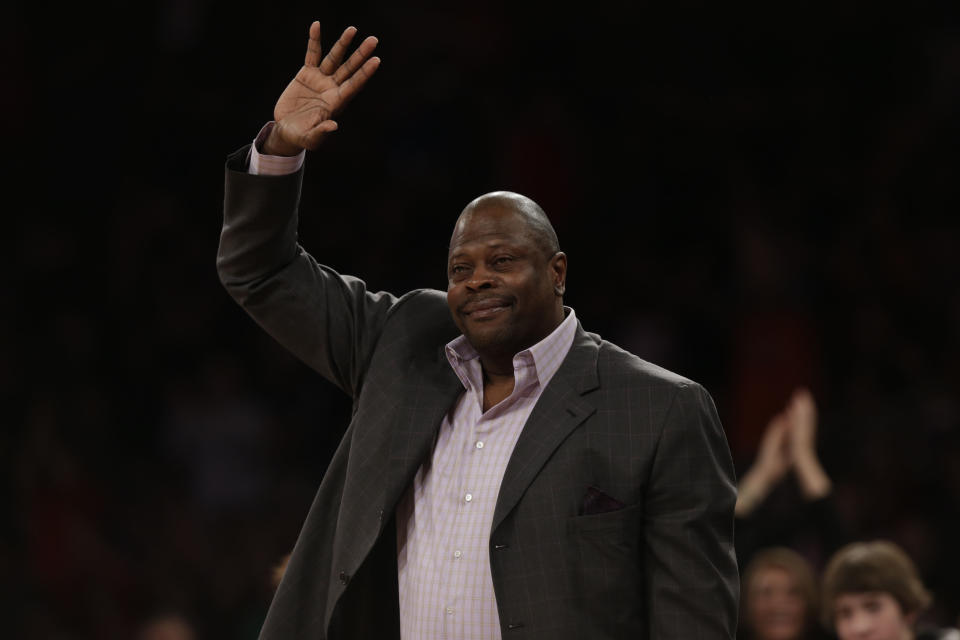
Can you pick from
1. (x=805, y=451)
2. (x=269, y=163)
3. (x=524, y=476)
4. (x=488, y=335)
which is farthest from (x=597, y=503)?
(x=805, y=451)

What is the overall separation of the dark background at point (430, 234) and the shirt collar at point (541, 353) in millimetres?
2974

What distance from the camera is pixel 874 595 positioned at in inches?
150

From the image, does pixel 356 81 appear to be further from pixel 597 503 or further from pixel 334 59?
pixel 597 503

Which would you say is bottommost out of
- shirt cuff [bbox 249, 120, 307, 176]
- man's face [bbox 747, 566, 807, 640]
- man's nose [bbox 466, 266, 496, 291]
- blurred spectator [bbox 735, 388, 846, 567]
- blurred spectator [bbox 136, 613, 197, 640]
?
blurred spectator [bbox 136, 613, 197, 640]

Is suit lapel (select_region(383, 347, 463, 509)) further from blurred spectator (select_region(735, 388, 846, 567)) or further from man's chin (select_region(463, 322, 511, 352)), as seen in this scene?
blurred spectator (select_region(735, 388, 846, 567))

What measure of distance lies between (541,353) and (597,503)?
30 centimetres

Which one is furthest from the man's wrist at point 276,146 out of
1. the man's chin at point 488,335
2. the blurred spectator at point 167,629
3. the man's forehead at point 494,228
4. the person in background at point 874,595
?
the blurred spectator at point 167,629

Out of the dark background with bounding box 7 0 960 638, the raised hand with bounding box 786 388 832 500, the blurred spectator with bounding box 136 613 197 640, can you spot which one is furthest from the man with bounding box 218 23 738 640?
the dark background with bounding box 7 0 960 638

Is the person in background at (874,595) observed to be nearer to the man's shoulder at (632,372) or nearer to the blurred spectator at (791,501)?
the blurred spectator at (791,501)

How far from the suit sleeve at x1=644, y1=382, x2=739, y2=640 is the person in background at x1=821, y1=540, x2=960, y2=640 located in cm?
160

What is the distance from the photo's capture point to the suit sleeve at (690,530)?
2.27m

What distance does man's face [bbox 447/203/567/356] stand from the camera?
97.3 inches

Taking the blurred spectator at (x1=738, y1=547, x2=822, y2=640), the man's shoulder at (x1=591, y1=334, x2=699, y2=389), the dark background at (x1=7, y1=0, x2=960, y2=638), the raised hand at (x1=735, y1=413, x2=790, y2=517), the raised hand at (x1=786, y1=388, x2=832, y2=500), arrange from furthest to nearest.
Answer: the dark background at (x1=7, y1=0, x2=960, y2=638) → the raised hand at (x1=735, y1=413, x2=790, y2=517) → the raised hand at (x1=786, y1=388, x2=832, y2=500) → the blurred spectator at (x1=738, y1=547, x2=822, y2=640) → the man's shoulder at (x1=591, y1=334, x2=699, y2=389)

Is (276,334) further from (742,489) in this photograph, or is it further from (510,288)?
(742,489)
